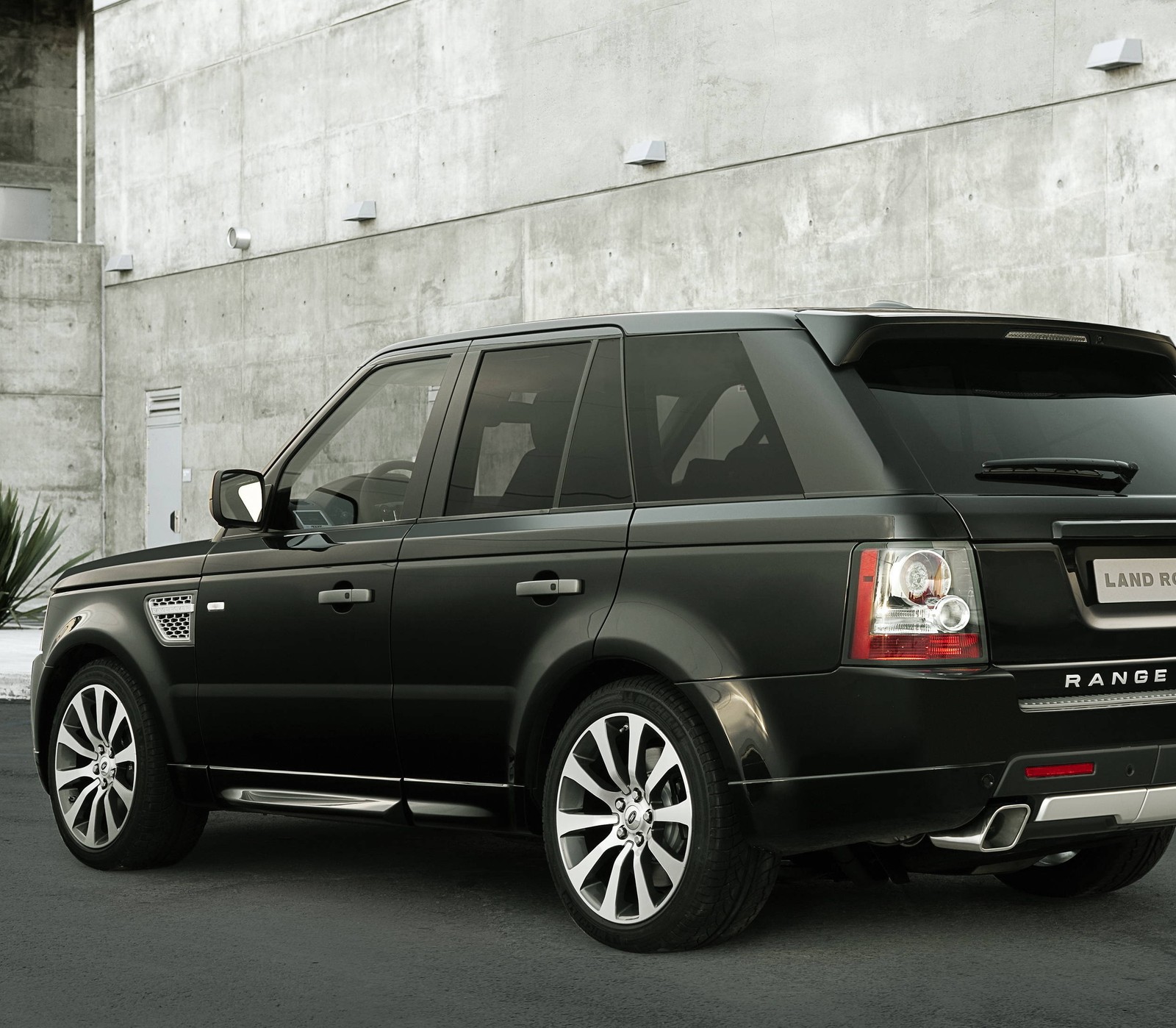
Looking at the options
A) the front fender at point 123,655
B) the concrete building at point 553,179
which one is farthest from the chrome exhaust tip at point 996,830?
the concrete building at point 553,179

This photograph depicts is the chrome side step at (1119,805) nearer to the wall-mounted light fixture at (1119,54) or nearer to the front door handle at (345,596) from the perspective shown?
the front door handle at (345,596)

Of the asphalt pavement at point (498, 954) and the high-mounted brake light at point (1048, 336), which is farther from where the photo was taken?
the high-mounted brake light at point (1048, 336)

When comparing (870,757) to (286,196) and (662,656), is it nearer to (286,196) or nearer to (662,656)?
(662,656)

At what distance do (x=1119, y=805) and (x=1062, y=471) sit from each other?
92 cm

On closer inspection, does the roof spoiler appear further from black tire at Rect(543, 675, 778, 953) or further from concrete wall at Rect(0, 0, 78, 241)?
concrete wall at Rect(0, 0, 78, 241)

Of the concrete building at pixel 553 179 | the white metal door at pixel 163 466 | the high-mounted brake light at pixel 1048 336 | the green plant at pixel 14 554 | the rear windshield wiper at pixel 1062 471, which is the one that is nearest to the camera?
the rear windshield wiper at pixel 1062 471

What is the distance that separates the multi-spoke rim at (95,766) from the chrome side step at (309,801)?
0.52 m

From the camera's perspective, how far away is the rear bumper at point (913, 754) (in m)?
4.95

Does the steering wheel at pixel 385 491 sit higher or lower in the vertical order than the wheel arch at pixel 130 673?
higher

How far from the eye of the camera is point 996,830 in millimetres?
5086

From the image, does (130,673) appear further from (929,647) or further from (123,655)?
(929,647)

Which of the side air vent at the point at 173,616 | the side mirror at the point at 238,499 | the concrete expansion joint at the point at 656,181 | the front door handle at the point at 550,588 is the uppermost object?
the concrete expansion joint at the point at 656,181

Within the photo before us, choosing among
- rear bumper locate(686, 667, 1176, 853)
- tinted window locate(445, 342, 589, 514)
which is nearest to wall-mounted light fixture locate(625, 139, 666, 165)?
tinted window locate(445, 342, 589, 514)

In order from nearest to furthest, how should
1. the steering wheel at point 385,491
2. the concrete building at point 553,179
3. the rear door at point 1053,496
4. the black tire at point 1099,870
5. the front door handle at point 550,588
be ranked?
1. the rear door at point 1053,496
2. the front door handle at point 550,588
3. the black tire at point 1099,870
4. the steering wheel at point 385,491
5. the concrete building at point 553,179
